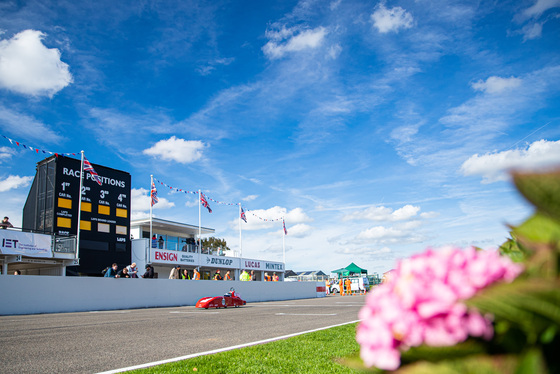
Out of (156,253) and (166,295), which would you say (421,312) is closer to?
(166,295)

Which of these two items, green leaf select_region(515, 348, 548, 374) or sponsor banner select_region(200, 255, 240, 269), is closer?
green leaf select_region(515, 348, 548, 374)

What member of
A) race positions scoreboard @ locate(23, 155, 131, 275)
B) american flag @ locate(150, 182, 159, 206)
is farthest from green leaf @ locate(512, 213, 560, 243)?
american flag @ locate(150, 182, 159, 206)

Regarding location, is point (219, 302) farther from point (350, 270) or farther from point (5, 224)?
point (350, 270)

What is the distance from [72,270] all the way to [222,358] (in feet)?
81.7

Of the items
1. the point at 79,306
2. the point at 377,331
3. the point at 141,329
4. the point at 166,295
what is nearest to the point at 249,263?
the point at 166,295

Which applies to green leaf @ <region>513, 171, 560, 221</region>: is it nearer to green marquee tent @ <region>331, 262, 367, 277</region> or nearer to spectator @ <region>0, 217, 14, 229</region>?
spectator @ <region>0, 217, 14, 229</region>

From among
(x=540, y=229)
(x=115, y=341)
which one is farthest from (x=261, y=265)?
(x=540, y=229)

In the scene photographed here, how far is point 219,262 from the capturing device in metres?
40.0

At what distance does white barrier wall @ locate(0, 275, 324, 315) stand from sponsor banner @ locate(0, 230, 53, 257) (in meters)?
9.01

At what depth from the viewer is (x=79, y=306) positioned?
16.1 m

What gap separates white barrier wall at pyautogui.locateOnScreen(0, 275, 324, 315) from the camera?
46.6ft

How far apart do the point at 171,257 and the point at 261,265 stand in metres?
14.7

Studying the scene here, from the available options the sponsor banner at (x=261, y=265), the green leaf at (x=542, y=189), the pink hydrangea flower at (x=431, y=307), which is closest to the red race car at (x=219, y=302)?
the pink hydrangea flower at (x=431, y=307)

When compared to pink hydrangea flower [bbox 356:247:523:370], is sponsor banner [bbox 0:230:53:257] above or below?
above
